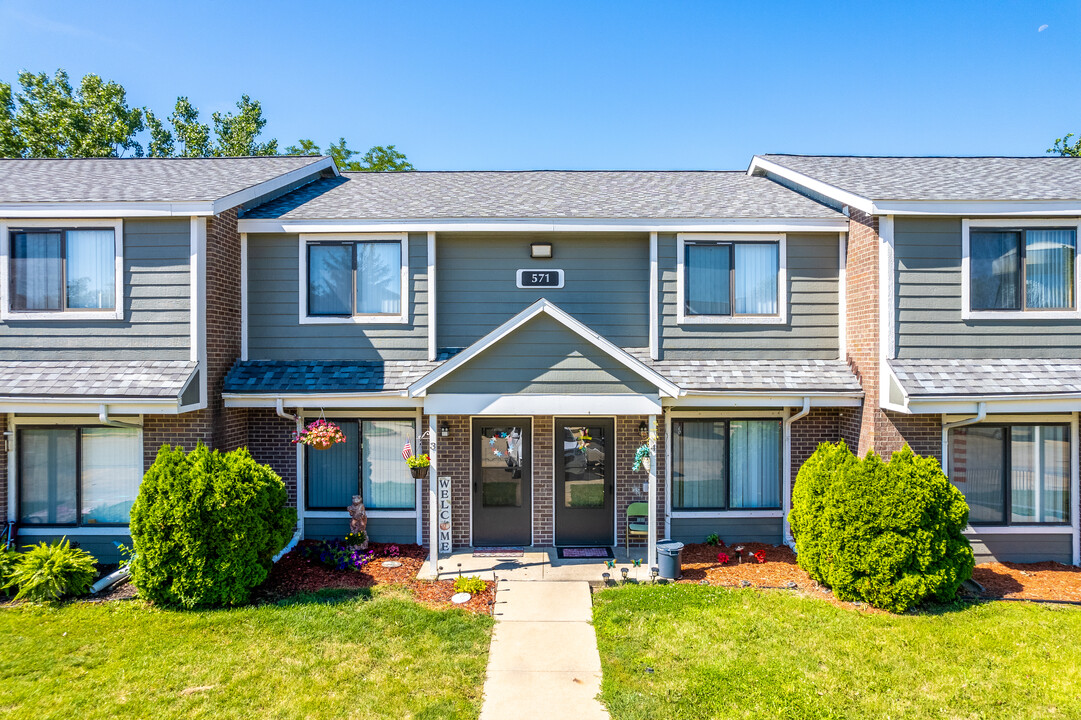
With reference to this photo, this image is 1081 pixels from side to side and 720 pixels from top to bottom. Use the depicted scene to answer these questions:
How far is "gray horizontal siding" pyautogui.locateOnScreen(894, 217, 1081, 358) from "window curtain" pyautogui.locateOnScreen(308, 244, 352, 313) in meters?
8.75

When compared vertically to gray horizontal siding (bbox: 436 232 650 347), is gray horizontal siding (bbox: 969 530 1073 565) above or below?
below

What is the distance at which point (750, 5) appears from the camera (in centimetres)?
1429

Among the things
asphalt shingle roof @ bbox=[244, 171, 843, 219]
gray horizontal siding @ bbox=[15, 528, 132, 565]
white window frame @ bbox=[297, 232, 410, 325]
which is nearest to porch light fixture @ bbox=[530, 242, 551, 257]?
asphalt shingle roof @ bbox=[244, 171, 843, 219]

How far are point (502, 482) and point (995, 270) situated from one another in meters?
8.50

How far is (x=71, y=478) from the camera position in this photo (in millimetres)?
8906

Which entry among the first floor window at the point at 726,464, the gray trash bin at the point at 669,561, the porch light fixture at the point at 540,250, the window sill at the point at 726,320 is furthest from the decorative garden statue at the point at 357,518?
the window sill at the point at 726,320

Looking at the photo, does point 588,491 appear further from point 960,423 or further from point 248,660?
point 960,423

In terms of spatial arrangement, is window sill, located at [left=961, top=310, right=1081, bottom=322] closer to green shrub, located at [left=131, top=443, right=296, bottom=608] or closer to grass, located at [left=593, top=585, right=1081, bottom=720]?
grass, located at [left=593, top=585, right=1081, bottom=720]

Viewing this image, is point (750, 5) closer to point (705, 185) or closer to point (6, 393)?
point (705, 185)

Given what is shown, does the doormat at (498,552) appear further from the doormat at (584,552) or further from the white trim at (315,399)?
the white trim at (315,399)

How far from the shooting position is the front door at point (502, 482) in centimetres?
959

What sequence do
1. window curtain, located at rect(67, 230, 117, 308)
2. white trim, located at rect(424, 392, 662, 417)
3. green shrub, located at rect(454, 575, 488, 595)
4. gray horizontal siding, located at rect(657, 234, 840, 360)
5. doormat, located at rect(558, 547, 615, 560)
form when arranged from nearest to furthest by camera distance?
green shrub, located at rect(454, 575, 488, 595) → white trim, located at rect(424, 392, 662, 417) → window curtain, located at rect(67, 230, 117, 308) → doormat, located at rect(558, 547, 615, 560) → gray horizontal siding, located at rect(657, 234, 840, 360)

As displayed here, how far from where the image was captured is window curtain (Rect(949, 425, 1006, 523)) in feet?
29.6

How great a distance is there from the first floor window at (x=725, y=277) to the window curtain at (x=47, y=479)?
10261 millimetres
